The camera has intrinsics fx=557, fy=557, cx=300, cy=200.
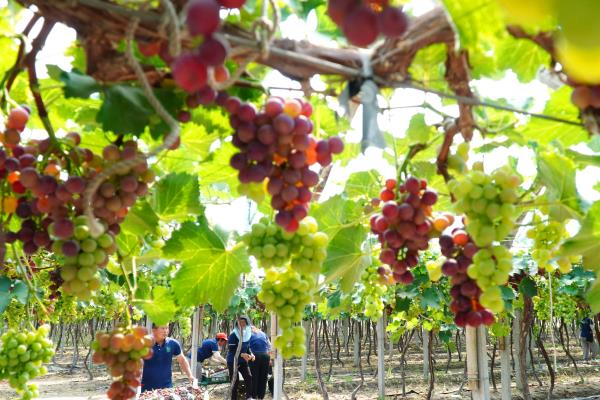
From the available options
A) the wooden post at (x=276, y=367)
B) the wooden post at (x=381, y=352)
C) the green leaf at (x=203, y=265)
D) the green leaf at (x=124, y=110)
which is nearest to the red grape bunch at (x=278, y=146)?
the green leaf at (x=124, y=110)

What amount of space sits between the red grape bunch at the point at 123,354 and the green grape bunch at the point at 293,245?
18.8 inches

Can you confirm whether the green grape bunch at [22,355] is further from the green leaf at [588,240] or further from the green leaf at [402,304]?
the green leaf at [402,304]

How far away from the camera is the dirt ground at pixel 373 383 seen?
12359 millimetres

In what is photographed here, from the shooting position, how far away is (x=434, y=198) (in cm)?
162

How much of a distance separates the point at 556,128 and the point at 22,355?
6.84ft

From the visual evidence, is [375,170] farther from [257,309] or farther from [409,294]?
[257,309]

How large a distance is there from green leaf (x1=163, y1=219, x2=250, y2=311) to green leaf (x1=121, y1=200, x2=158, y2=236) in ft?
0.30

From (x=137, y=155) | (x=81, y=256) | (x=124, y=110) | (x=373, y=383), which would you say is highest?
(x=124, y=110)

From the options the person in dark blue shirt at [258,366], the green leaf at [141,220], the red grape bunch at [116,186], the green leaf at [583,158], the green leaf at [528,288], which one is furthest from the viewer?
the person in dark blue shirt at [258,366]

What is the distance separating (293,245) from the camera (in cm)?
158

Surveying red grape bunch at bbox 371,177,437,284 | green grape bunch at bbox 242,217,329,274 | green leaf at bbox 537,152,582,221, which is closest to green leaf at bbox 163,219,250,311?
green grape bunch at bbox 242,217,329,274

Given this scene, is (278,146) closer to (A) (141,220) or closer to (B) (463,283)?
(B) (463,283)

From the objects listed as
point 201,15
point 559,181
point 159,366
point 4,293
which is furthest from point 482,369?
point 159,366

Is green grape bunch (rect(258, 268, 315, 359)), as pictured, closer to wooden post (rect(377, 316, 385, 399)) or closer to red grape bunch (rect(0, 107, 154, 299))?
red grape bunch (rect(0, 107, 154, 299))
